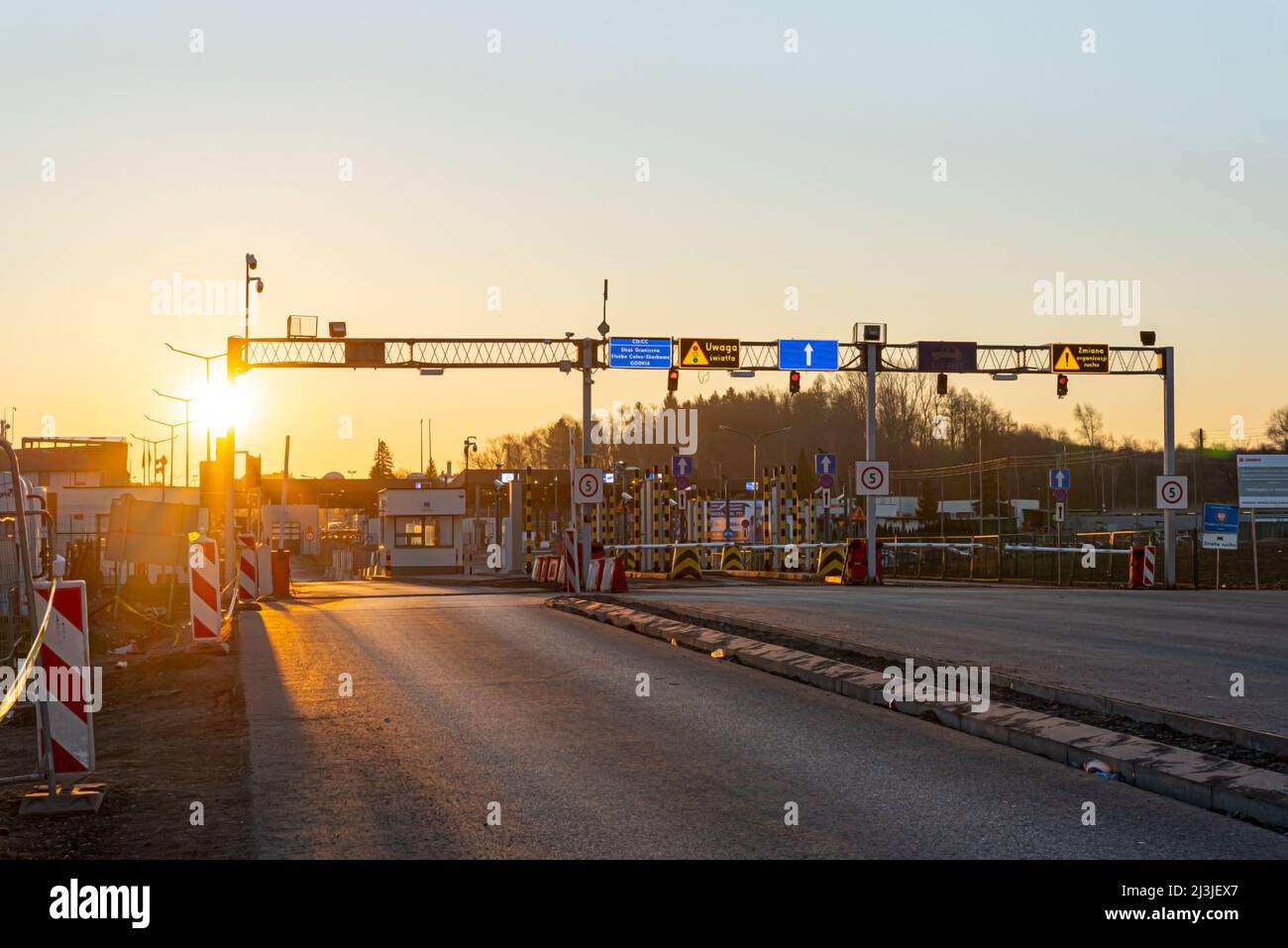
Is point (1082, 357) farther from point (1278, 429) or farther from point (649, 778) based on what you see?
point (1278, 429)

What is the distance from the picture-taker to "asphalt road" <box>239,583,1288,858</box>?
659cm

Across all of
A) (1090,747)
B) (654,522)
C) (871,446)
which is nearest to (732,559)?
(654,522)

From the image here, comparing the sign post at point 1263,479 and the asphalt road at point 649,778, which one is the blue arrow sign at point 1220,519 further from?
the asphalt road at point 649,778

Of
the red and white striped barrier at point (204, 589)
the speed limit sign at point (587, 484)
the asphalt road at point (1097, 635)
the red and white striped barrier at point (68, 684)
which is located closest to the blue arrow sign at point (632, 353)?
the speed limit sign at point (587, 484)

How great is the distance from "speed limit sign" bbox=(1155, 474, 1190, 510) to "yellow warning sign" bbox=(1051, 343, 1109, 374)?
4.69 metres

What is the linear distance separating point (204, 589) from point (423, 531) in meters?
55.7

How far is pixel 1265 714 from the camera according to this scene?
9.98 metres

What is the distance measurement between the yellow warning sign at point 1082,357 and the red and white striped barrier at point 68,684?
3568 cm

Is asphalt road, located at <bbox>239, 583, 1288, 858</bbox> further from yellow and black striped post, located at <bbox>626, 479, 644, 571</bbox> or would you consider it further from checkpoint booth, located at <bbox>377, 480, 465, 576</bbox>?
checkpoint booth, located at <bbox>377, 480, 465, 576</bbox>

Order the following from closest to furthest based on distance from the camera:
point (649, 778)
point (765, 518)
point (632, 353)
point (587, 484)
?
point (649, 778) → point (587, 484) → point (632, 353) → point (765, 518)

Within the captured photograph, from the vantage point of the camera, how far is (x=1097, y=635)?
54.3 feet

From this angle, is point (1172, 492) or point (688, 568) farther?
point (688, 568)

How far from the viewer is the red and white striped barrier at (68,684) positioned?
27.0 feet
